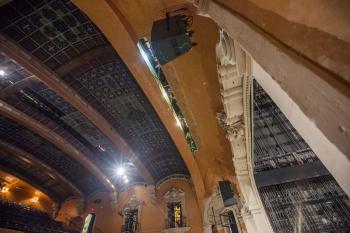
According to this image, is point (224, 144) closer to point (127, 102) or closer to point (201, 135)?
point (201, 135)

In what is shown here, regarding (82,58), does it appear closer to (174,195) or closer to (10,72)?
(10,72)

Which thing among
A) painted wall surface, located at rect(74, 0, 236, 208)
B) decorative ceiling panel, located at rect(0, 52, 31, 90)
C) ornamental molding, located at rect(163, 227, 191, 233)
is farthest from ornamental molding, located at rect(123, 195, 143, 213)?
decorative ceiling panel, located at rect(0, 52, 31, 90)

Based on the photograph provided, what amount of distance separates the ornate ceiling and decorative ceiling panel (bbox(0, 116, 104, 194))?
0.05m

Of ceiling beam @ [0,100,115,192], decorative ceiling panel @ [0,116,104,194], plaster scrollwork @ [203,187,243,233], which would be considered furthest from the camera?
decorative ceiling panel @ [0,116,104,194]

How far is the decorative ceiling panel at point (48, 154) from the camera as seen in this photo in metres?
10.2

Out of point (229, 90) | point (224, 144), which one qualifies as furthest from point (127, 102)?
point (229, 90)

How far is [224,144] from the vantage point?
24.6ft

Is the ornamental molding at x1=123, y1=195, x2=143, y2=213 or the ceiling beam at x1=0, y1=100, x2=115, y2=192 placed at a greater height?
the ceiling beam at x1=0, y1=100, x2=115, y2=192

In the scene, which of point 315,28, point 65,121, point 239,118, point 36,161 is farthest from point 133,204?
point 315,28

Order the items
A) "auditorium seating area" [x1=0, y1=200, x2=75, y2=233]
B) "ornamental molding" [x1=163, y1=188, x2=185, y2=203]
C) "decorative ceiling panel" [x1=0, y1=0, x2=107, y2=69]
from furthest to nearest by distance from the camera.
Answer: "ornamental molding" [x1=163, y1=188, x2=185, y2=203], "auditorium seating area" [x1=0, y1=200, x2=75, y2=233], "decorative ceiling panel" [x1=0, y1=0, x2=107, y2=69]

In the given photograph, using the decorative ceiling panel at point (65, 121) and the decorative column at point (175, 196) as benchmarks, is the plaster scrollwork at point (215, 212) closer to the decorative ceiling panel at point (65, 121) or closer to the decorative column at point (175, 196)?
the decorative column at point (175, 196)

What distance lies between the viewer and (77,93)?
27.4 ft

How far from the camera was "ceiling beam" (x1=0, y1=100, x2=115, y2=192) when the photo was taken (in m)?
8.77

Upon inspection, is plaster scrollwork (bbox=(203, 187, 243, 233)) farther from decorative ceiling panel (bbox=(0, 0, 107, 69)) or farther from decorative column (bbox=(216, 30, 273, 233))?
decorative ceiling panel (bbox=(0, 0, 107, 69))
